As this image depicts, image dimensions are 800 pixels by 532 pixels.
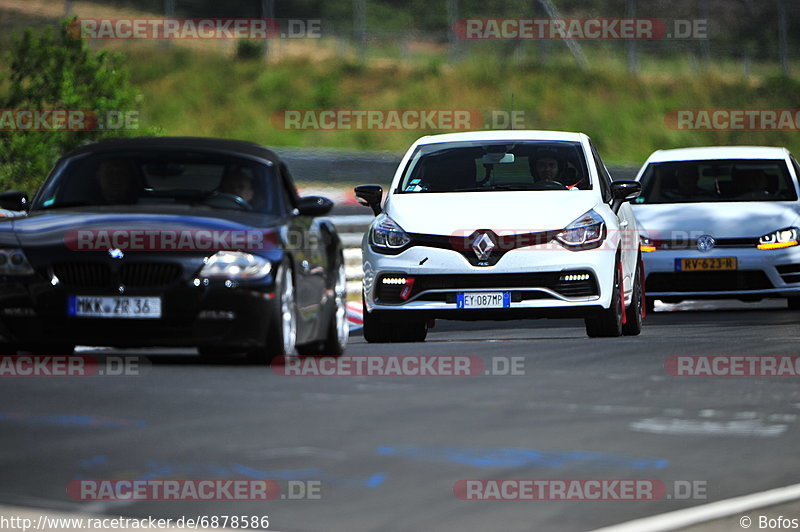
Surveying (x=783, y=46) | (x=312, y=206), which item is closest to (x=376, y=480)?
(x=312, y=206)

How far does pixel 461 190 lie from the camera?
14.4 meters

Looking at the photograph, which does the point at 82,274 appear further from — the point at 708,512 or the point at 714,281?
the point at 714,281

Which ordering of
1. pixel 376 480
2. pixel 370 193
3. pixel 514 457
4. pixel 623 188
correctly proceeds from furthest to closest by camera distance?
pixel 623 188
pixel 370 193
pixel 514 457
pixel 376 480

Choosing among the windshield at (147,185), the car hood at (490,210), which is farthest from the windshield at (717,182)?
the windshield at (147,185)

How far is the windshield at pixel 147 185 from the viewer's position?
11.7 m

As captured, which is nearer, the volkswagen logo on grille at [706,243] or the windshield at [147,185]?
the windshield at [147,185]

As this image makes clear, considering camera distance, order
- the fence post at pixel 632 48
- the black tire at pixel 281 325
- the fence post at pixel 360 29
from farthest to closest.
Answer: the fence post at pixel 632 48 < the fence post at pixel 360 29 < the black tire at pixel 281 325

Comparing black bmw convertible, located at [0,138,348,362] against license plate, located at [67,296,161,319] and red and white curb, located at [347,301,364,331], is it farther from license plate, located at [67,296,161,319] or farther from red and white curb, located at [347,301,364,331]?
red and white curb, located at [347,301,364,331]

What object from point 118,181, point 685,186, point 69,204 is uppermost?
point 118,181

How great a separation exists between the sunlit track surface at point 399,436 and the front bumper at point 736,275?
431 centimetres

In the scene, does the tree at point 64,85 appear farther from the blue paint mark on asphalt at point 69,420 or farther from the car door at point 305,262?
the blue paint mark on asphalt at point 69,420

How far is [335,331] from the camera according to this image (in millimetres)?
12672

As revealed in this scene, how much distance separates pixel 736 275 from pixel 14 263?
8.63m

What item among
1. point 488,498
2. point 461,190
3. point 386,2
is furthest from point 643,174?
point 386,2
